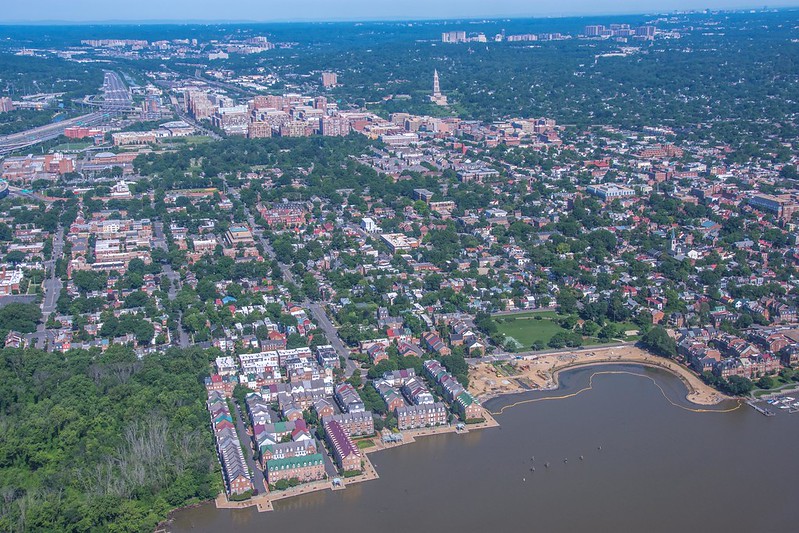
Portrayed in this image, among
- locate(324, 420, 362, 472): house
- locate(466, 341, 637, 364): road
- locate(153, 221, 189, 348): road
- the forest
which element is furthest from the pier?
locate(153, 221, 189, 348): road

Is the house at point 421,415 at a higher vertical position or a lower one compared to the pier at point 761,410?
higher

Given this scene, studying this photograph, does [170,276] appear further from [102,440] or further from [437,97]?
[437,97]

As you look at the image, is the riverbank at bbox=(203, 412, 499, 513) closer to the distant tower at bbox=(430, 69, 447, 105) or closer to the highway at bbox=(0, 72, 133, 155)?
the highway at bbox=(0, 72, 133, 155)

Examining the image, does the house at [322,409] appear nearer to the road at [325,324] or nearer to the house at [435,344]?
the road at [325,324]

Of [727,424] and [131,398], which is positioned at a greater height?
[131,398]

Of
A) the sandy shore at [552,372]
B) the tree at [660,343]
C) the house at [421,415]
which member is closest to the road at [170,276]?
the house at [421,415]

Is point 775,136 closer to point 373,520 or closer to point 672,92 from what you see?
point 672,92

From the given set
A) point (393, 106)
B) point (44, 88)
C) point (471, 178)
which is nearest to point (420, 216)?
point (471, 178)
